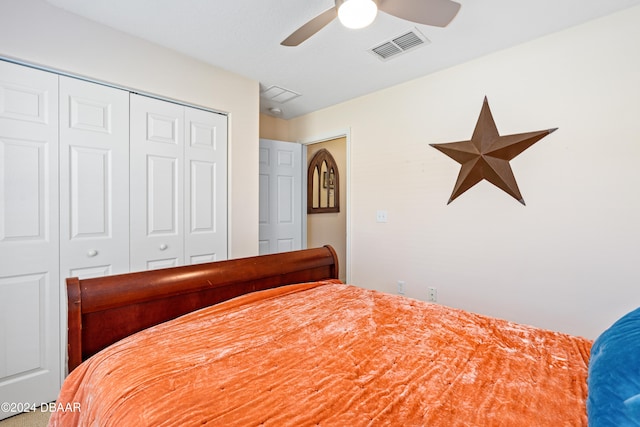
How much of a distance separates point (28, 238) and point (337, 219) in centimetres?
326

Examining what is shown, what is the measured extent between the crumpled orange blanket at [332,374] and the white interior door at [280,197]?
2182 millimetres

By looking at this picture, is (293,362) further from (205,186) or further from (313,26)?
(205,186)

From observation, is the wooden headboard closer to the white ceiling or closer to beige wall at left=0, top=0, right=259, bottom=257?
beige wall at left=0, top=0, right=259, bottom=257

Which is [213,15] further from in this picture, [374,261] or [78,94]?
[374,261]

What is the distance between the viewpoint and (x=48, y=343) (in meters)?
1.87

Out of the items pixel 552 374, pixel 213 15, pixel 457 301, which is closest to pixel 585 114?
pixel 457 301

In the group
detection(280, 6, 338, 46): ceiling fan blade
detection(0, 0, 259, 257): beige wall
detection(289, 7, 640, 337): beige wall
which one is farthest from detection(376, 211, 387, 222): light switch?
detection(280, 6, 338, 46): ceiling fan blade

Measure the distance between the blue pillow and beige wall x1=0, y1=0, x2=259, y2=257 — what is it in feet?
8.44

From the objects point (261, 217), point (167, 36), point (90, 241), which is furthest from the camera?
point (261, 217)

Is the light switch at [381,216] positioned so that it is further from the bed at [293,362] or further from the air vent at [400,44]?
the bed at [293,362]

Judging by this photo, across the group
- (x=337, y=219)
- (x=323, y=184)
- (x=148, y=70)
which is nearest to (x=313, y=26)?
(x=148, y=70)

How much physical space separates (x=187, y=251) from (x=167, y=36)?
5.51 ft

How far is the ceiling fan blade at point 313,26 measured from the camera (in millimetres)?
1583

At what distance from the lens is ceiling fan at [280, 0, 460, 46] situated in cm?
144
